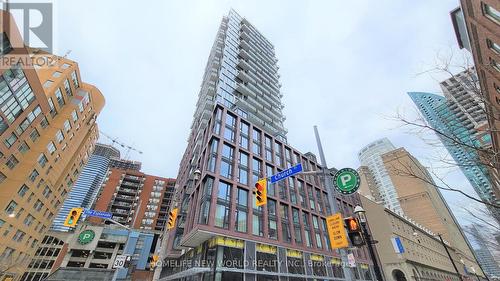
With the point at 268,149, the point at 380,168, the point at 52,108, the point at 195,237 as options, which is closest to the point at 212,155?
the point at 195,237

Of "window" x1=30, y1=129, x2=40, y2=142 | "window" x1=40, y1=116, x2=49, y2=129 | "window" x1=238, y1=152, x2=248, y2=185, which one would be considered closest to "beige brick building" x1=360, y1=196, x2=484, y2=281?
"window" x1=238, y1=152, x2=248, y2=185

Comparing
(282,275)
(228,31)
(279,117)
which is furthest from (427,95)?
(228,31)

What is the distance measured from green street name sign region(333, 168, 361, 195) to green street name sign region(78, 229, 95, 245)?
70085 millimetres

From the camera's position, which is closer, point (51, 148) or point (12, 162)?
point (12, 162)

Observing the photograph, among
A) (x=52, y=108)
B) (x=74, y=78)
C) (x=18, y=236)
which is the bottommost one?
(x=18, y=236)

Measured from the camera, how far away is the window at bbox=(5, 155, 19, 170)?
116 ft

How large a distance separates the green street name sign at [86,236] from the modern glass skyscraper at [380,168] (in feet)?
424

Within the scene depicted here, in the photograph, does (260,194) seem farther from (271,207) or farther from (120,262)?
(271,207)

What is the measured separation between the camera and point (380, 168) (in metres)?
145

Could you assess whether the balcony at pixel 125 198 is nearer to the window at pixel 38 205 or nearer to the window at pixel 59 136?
the window at pixel 38 205

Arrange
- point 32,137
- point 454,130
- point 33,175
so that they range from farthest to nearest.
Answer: point 33,175
point 32,137
point 454,130

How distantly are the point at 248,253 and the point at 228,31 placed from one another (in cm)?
6257

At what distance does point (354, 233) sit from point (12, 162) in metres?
51.5

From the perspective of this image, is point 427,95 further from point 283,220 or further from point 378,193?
point 378,193
